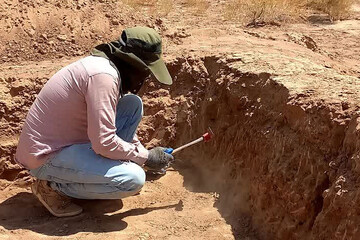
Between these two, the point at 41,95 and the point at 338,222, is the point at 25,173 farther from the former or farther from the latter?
the point at 338,222

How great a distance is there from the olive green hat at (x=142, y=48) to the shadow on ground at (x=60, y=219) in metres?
0.98

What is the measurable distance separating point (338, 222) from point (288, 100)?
2.93 feet

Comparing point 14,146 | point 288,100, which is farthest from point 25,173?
point 288,100

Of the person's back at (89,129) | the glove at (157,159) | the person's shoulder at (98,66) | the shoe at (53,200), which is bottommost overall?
the shoe at (53,200)

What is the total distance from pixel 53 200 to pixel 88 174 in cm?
37

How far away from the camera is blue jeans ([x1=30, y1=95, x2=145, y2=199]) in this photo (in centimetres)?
335

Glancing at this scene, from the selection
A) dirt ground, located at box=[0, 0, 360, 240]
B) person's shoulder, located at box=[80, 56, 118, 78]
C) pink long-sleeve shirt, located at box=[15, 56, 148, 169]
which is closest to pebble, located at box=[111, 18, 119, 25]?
dirt ground, located at box=[0, 0, 360, 240]

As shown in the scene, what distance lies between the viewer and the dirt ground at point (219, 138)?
3197mm

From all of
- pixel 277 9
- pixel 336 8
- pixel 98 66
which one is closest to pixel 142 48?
pixel 98 66

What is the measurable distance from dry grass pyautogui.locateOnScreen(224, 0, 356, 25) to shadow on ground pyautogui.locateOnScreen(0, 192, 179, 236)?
4.54 meters

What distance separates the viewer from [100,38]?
5.45m

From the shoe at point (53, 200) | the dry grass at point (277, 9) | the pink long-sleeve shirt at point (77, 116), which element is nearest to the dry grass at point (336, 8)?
the dry grass at point (277, 9)

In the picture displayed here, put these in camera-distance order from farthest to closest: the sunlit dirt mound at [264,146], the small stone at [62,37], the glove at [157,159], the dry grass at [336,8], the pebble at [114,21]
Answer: the dry grass at [336,8]
the pebble at [114,21]
the small stone at [62,37]
the glove at [157,159]
the sunlit dirt mound at [264,146]

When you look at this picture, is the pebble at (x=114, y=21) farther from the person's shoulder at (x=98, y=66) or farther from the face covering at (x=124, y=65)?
the person's shoulder at (x=98, y=66)
